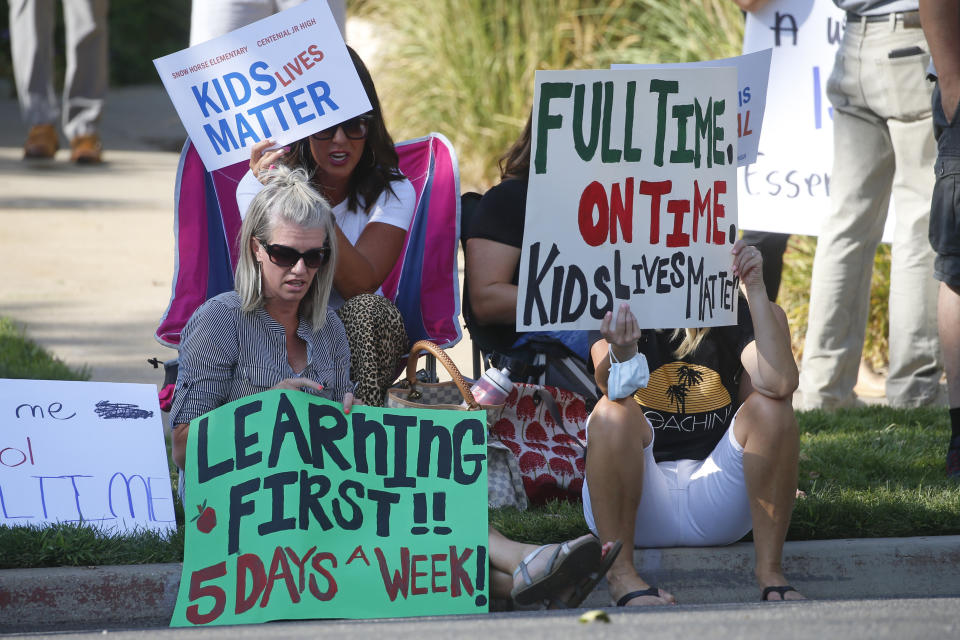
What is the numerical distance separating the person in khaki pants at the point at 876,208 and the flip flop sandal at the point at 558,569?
2525mm

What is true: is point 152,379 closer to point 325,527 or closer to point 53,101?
point 325,527

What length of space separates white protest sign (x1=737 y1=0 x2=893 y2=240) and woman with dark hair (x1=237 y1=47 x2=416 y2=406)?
2.04 metres

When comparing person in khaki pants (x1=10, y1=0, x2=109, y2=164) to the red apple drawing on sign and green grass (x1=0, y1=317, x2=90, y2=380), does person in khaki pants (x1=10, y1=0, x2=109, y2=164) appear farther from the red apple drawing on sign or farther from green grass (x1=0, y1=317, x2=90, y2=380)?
the red apple drawing on sign

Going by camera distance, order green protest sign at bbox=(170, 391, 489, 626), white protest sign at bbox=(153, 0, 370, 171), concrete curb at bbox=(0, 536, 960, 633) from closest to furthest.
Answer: green protest sign at bbox=(170, 391, 489, 626), concrete curb at bbox=(0, 536, 960, 633), white protest sign at bbox=(153, 0, 370, 171)

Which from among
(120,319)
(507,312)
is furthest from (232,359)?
(120,319)

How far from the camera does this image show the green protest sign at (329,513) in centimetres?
337

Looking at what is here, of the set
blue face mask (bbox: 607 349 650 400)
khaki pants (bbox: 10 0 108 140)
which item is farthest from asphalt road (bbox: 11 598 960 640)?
khaki pants (bbox: 10 0 108 140)

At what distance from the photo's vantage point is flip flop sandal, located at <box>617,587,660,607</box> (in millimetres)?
3453

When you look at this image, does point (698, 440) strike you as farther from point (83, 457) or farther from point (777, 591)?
point (83, 457)

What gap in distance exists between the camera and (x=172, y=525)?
383 centimetres

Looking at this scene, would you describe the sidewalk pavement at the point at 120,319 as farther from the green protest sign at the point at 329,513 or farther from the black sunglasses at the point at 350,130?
the black sunglasses at the point at 350,130

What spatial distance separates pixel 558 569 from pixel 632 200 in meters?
1.06

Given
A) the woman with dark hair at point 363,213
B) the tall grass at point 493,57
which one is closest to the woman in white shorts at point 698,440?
the woman with dark hair at point 363,213

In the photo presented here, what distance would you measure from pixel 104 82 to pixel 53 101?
1.63 feet
